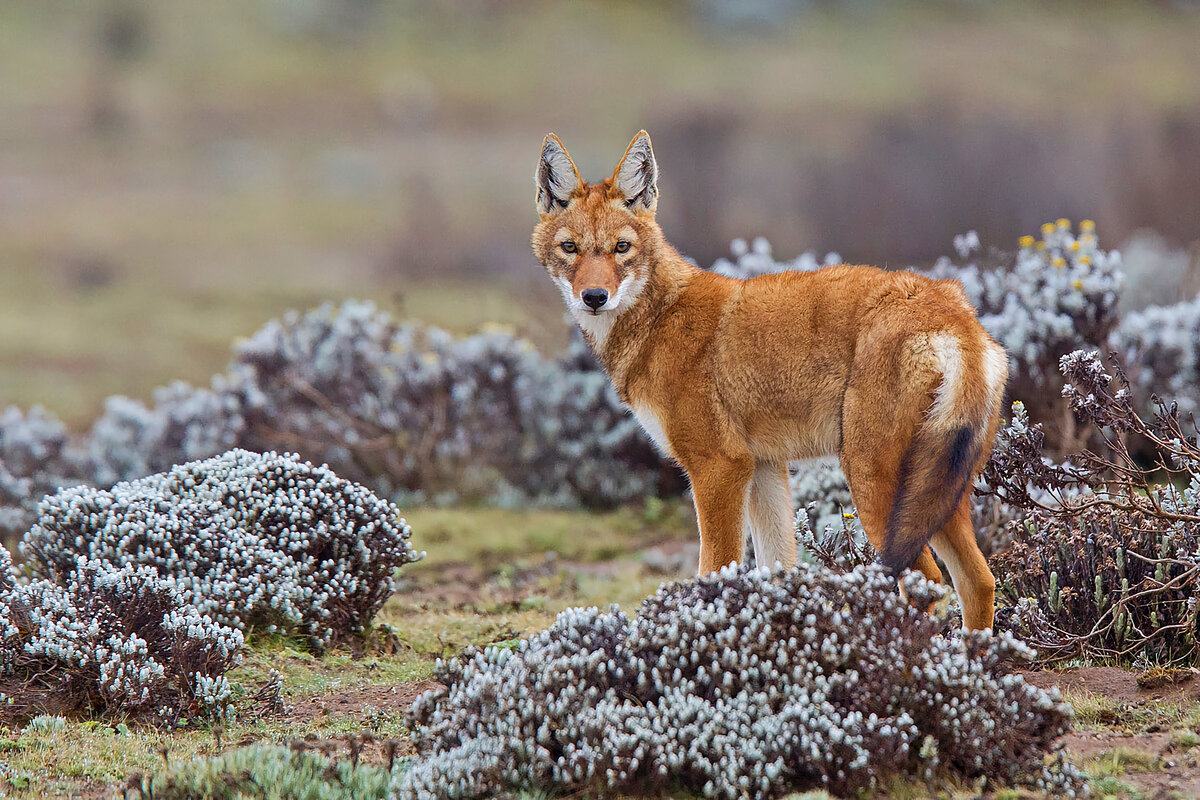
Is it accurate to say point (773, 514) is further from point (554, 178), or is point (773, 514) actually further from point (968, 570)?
point (554, 178)

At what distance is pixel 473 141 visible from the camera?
86.1 feet

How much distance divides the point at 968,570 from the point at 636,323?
7.03 ft

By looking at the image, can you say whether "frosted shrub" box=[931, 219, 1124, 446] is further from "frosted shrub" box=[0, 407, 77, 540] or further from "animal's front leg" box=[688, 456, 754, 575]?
"frosted shrub" box=[0, 407, 77, 540]

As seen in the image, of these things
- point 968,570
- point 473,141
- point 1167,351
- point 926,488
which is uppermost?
point 473,141

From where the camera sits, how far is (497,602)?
28.1 feet

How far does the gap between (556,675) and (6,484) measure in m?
9.78

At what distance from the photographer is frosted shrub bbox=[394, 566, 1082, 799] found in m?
3.92

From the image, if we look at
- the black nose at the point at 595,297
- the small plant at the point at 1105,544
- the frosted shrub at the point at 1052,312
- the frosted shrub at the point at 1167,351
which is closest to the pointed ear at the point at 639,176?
the black nose at the point at 595,297

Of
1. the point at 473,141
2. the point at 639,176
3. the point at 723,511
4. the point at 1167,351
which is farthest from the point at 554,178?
the point at 473,141

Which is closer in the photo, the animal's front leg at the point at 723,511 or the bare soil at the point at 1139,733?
the bare soil at the point at 1139,733

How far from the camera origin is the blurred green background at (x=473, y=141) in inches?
818

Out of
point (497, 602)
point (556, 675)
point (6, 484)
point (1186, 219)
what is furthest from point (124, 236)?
point (556, 675)

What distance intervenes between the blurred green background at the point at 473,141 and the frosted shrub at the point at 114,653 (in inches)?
436

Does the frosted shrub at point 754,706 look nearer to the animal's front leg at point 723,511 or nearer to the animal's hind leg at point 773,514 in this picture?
the animal's front leg at point 723,511
